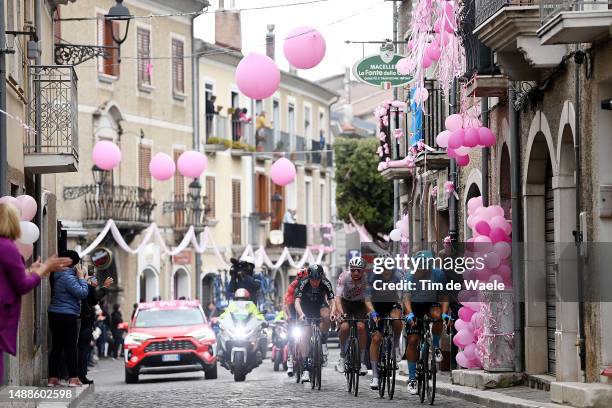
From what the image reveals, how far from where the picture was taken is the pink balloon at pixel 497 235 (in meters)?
22.0

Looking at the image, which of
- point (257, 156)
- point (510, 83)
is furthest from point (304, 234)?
point (510, 83)

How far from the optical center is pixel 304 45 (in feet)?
76.6

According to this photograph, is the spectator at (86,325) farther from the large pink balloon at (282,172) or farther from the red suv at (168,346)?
the large pink balloon at (282,172)

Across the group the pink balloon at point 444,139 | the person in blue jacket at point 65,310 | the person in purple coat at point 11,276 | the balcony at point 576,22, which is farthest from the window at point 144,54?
the person in purple coat at point 11,276

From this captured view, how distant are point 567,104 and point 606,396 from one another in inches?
173

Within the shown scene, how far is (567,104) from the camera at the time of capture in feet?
63.1

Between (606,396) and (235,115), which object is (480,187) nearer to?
(606,396)

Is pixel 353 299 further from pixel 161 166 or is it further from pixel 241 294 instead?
pixel 161 166

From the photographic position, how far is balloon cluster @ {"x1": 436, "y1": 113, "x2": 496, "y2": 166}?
74.0 ft

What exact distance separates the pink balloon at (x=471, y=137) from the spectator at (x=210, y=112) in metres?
35.6

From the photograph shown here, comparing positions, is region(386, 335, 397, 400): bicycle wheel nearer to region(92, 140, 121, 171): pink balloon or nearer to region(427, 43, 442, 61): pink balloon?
region(427, 43, 442, 61): pink balloon

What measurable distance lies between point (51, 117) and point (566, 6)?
9.51 meters

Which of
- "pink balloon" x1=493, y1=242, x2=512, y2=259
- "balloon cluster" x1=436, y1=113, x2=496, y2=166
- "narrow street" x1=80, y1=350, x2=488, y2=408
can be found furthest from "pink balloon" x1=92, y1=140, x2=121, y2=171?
"pink balloon" x1=493, y1=242, x2=512, y2=259

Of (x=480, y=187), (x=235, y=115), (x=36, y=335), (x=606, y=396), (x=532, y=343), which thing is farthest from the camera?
(x=235, y=115)
